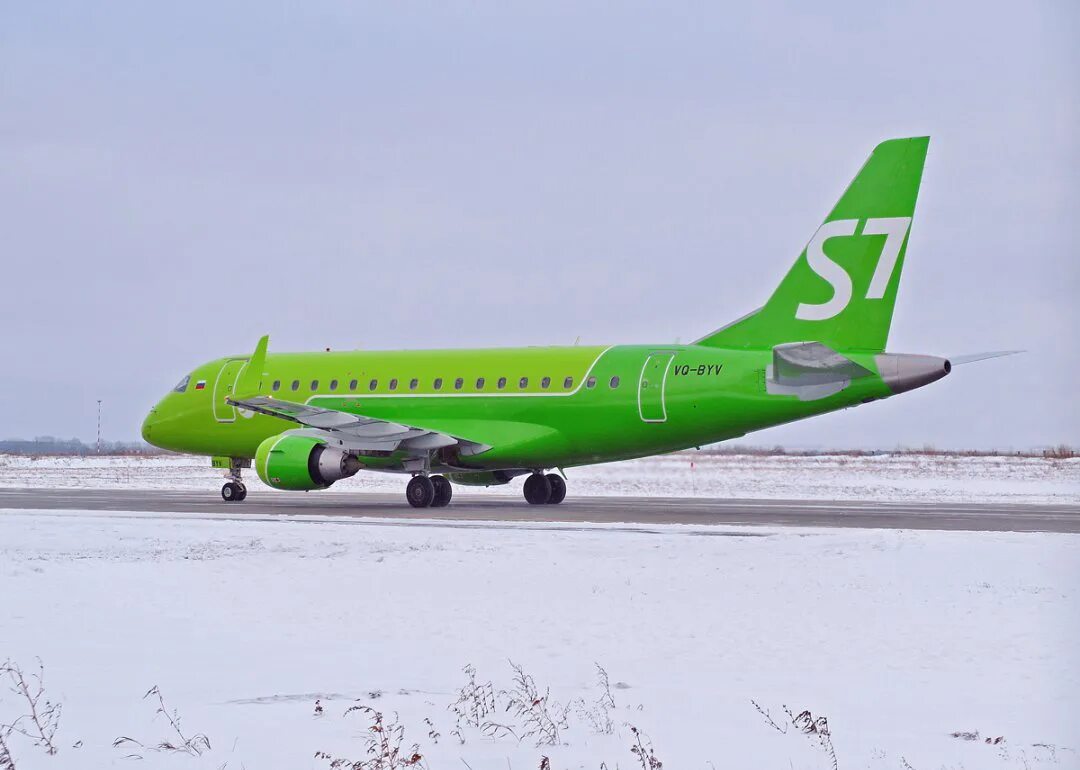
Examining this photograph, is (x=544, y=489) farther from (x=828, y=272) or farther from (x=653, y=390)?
(x=828, y=272)

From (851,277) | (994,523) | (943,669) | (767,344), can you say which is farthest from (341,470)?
(943,669)

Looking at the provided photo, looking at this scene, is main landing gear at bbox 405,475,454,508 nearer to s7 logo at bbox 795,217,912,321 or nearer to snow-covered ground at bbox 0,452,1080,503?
snow-covered ground at bbox 0,452,1080,503

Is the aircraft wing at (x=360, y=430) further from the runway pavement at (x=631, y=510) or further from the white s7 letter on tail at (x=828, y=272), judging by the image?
the white s7 letter on tail at (x=828, y=272)

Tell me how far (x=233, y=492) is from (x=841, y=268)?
15.7 meters

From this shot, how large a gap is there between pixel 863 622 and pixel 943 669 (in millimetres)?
1780

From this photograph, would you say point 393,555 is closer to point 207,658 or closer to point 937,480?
point 207,658

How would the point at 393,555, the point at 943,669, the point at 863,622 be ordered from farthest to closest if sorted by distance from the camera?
1. the point at 393,555
2. the point at 863,622
3. the point at 943,669

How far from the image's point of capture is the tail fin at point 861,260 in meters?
25.1

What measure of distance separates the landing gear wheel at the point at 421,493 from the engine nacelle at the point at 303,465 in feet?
4.41

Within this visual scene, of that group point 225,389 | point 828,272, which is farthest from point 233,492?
point 828,272

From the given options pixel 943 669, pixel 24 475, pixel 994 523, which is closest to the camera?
pixel 943 669

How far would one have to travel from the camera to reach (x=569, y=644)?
10.7m

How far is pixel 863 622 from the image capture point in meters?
11.3

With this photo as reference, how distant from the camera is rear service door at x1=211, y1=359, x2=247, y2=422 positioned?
32.9 meters
